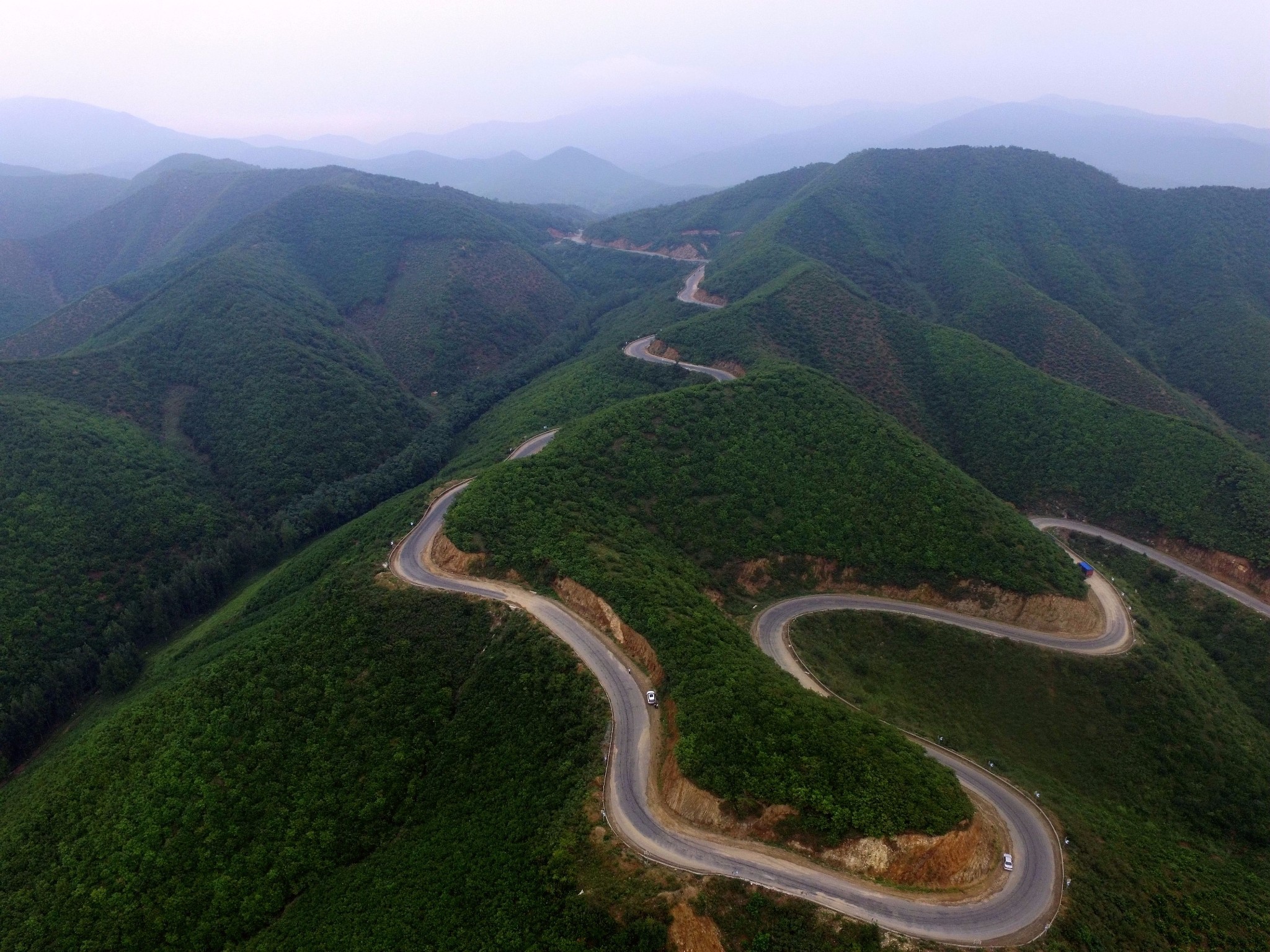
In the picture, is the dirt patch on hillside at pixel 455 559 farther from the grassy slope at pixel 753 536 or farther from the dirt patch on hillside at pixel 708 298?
the dirt patch on hillside at pixel 708 298

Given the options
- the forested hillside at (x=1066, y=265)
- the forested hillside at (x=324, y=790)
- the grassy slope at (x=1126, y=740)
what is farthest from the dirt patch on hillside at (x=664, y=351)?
the forested hillside at (x=324, y=790)

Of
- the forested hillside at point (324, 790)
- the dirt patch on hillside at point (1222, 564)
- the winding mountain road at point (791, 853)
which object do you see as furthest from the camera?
the dirt patch on hillside at point (1222, 564)

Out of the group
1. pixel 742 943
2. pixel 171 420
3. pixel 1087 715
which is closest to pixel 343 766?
pixel 742 943

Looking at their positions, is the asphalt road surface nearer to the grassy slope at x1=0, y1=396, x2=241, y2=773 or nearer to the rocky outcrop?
the grassy slope at x1=0, y1=396, x2=241, y2=773

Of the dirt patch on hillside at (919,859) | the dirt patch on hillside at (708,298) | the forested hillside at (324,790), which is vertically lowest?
the forested hillside at (324,790)

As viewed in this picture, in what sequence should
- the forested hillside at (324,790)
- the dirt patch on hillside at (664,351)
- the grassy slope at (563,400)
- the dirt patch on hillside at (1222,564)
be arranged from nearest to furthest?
the forested hillside at (324,790), the dirt patch on hillside at (1222,564), the grassy slope at (563,400), the dirt patch on hillside at (664,351)
